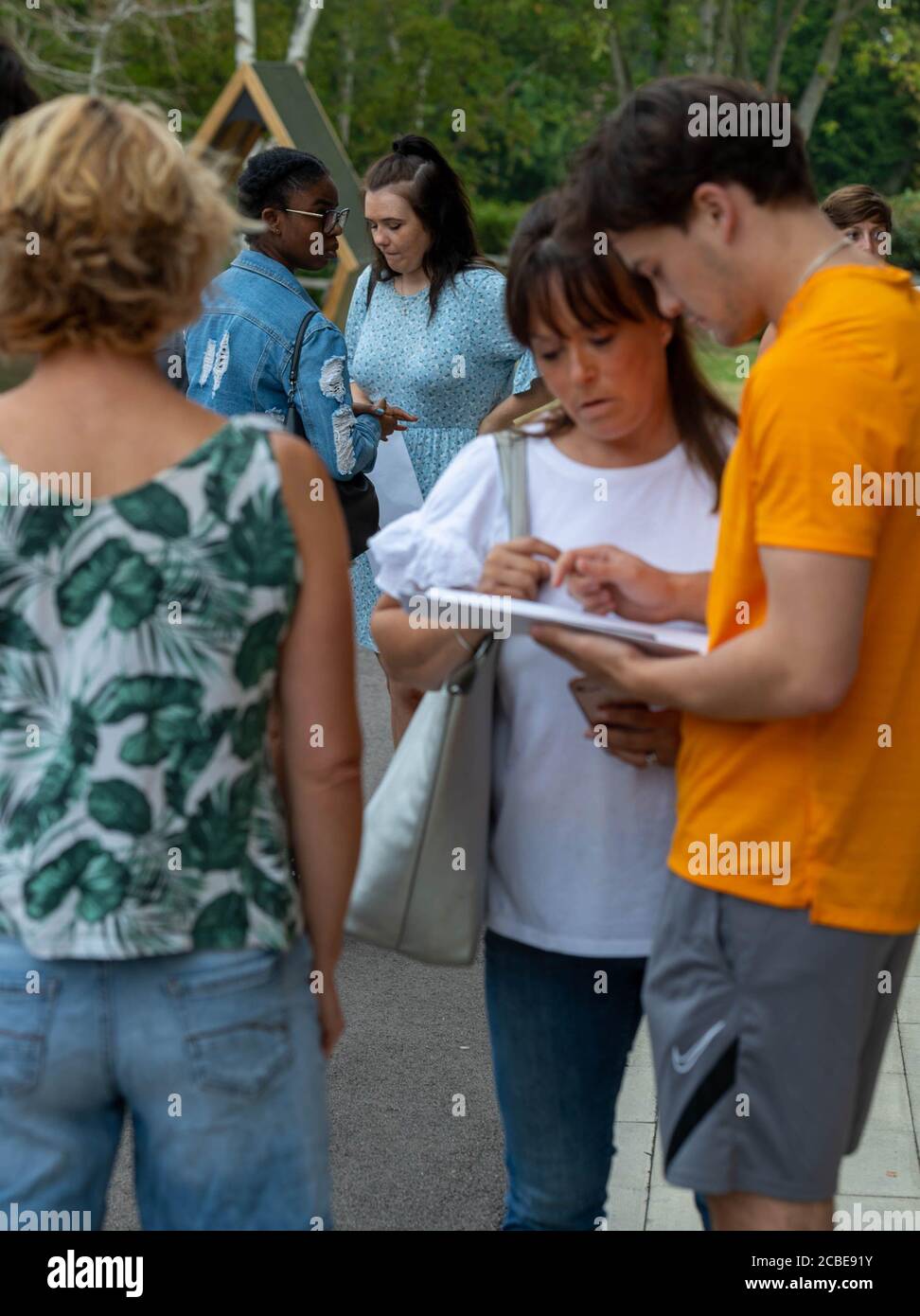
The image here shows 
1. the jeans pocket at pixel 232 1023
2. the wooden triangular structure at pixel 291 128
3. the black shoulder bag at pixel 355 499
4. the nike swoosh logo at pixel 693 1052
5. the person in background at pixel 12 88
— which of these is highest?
the wooden triangular structure at pixel 291 128

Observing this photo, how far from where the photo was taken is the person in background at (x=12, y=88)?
2.72 m

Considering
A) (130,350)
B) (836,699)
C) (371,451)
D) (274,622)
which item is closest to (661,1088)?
(836,699)

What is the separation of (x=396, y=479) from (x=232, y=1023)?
3.48 metres

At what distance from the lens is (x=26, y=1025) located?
1.77 m

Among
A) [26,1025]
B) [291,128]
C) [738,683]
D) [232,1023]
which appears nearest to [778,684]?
[738,683]

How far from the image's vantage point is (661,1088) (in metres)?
2.13

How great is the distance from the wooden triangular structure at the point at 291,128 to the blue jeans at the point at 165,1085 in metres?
11.6

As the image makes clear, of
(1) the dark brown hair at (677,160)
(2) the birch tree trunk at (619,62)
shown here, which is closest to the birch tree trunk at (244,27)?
(2) the birch tree trunk at (619,62)

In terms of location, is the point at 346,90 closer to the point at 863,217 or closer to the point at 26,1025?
the point at 863,217

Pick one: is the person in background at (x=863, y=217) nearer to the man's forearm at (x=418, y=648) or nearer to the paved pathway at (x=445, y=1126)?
the paved pathway at (x=445, y=1126)

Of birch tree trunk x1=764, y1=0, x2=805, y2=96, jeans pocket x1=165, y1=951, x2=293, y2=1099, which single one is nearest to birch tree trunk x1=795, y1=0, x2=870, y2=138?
birch tree trunk x1=764, y1=0, x2=805, y2=96

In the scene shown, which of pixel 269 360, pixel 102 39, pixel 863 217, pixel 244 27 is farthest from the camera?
pixel 102 39

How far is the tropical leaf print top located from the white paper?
3.35 meters
